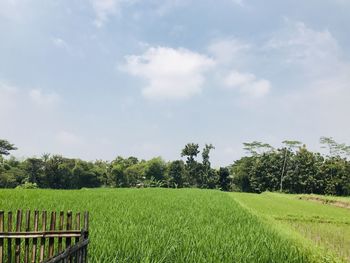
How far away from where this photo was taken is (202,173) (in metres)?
57.7

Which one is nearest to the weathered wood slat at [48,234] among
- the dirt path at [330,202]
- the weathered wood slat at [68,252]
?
the weathered wood slat at [68,252]

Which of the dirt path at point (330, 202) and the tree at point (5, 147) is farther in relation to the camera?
the tree at point (5, 147)

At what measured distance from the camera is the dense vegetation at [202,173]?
50.5m

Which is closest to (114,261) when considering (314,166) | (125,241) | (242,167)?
(125,241)

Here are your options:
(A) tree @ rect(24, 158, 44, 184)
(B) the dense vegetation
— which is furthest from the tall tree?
(A) tree @ rect(24, 158, 44, 184)

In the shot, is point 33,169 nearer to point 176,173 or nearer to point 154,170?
point 154,170

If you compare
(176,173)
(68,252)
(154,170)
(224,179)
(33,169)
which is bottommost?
(68,252)

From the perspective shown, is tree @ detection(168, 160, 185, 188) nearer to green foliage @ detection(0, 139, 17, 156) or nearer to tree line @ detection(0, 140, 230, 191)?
tree line @ detection(0, 140, 230, 191)

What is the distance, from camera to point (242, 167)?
57438mm

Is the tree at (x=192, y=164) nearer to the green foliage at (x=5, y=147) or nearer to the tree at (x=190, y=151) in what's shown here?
the tree at (x=190, y=151)

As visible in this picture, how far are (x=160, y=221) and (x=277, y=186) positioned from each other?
4723 centimetres

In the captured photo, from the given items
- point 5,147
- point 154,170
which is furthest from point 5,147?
point 154,170

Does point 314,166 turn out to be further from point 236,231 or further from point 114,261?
point 114,261

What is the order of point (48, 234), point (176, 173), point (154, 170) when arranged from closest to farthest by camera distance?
1. point (48, 234)
2. point (176, 173)
3. point (154, 170)
